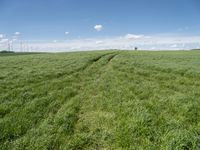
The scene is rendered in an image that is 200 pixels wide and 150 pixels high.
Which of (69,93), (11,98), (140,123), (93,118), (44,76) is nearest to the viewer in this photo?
(140,123)

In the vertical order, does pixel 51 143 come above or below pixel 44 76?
below

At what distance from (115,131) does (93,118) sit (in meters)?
1.29

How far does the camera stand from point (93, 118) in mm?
6957

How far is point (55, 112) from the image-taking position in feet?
24.7

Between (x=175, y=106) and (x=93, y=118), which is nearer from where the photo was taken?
(x=93, y=118)

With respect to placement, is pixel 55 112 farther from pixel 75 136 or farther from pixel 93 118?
pixel 75 136

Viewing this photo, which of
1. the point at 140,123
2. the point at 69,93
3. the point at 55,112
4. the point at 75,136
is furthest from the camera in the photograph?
the point at 69,93

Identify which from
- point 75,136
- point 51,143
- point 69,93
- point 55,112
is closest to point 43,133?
point 51,143

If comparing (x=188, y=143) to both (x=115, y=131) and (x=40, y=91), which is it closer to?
(x=115, y=131)

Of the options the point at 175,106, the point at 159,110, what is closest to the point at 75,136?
the point at 159,110

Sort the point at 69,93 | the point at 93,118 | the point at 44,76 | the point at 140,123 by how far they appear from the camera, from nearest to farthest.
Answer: the point at 140,123 < the point at 93,118 < the point at 69,93 < the point at 44,76

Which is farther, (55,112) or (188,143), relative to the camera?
(55,112)

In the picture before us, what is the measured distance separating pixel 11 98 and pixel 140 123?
601cm

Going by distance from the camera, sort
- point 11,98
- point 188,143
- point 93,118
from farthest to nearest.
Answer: point 11,98, point 93,118, point 188,143
